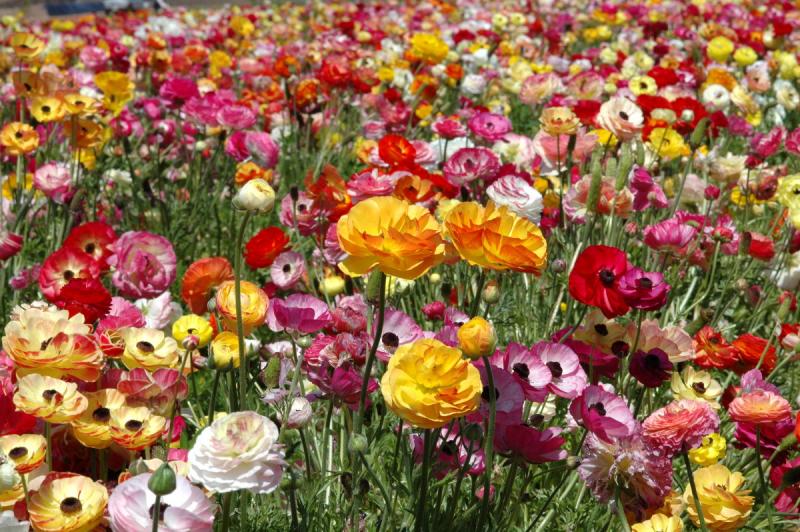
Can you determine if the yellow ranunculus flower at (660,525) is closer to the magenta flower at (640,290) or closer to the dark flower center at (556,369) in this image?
the dark flower center at (556,369)

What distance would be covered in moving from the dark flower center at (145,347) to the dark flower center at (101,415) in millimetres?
133

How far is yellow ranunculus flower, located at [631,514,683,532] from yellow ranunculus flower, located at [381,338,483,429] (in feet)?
1.24

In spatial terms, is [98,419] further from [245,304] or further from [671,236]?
[671,236]

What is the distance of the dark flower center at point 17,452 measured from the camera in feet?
4.27

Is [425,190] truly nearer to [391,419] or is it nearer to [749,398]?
[391,419]

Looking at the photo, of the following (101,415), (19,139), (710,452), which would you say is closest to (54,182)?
(19,139)

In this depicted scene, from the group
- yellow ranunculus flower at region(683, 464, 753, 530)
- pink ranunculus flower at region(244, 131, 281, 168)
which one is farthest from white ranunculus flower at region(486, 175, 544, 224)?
pink ranunculus flower at region(244, 131, 281, 168)

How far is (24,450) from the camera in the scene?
52.1 inches

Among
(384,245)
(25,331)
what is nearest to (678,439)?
(384,245)

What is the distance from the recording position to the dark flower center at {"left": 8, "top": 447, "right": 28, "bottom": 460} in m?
1.30

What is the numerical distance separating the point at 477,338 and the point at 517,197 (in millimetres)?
859

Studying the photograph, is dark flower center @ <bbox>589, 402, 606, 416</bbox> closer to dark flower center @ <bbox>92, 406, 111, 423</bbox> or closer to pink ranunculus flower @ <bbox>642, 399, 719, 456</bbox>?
pink ranunculus flower @ <bbox>642, 399, 719, 456</bbox>

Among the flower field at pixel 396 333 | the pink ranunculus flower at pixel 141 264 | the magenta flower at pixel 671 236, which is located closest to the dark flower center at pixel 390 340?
the flower field at pixel 396 333

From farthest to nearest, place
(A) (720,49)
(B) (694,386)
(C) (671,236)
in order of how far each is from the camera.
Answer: (A) (720,49)
(C) (671,236)
(B) (694,386)
